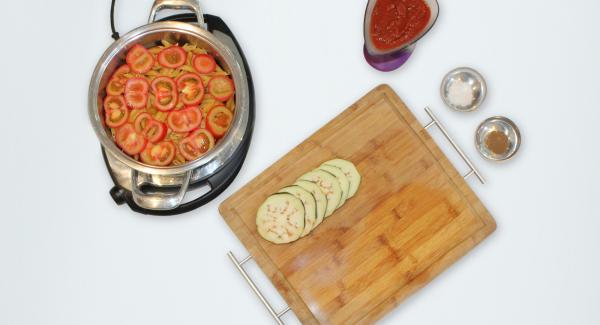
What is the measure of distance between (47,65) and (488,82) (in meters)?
2.46

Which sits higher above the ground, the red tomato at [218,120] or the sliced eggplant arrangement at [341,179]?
the red tomato at [218,120]

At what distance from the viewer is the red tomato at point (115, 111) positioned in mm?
2830

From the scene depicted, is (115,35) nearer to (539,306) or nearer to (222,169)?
(222,169)

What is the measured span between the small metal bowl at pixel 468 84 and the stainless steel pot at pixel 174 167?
1.11m

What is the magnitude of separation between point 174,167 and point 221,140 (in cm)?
25

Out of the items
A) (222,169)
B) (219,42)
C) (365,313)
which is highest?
(219,42)

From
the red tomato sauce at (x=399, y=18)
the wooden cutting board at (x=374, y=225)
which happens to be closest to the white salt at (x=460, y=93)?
the wooden cutting board at (x=374, y=225)

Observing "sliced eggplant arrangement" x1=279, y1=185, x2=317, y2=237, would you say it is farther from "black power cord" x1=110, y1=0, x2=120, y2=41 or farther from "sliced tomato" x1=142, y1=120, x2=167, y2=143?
"black power cord" x1=110, y1=0, x2=120, y2=41

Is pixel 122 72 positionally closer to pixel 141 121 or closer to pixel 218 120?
pixel 141 121

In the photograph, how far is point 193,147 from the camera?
279cm

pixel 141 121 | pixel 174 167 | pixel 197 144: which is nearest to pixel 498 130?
pixel 197 144

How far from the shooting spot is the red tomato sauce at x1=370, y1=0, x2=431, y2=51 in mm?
2904

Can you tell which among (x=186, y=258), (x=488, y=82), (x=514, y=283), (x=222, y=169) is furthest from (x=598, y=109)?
(x=186, y=258)

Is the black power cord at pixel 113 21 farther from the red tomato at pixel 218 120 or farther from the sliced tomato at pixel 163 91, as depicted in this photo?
the red tomato at pixel 218 120
